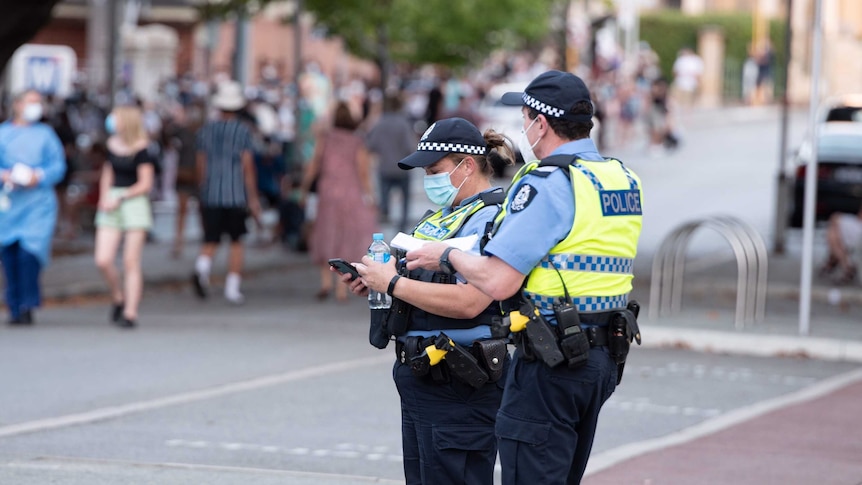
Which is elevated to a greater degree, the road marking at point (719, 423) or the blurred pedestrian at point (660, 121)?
the blurred pedestrian at point (660, 121)

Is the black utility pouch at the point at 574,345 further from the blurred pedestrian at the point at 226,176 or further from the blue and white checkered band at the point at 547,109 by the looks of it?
the blurred pedestrian at the point at 226,176

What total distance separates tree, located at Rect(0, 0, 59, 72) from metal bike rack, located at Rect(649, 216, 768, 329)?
6.72 m

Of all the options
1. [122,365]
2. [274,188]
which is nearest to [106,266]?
[122,365]

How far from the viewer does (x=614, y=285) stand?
5.00 metres

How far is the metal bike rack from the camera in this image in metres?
13.5

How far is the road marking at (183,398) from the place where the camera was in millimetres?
8766

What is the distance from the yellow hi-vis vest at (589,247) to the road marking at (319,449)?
3.23m

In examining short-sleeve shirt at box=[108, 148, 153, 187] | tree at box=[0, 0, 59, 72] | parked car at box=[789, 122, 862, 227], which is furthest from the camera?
parked car at box=[789, 122, 862, 227]

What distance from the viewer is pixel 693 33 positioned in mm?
58125

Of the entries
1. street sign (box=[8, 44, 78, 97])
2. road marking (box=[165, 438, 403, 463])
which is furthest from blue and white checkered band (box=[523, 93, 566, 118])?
street sign (box=[8, 44, 78, 97])

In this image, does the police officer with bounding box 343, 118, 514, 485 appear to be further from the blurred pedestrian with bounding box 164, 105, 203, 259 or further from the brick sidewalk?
the blurred pedestrian with bounding box 164, 105, 203, 259

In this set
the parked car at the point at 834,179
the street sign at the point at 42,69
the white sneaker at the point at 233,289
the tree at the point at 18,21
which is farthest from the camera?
the street sign at the point at 42,69

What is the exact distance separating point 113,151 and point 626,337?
27.5 feet

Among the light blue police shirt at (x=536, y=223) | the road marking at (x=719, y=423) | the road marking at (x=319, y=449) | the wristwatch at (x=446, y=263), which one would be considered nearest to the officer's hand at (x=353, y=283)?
the wristwatch at (x=446, y=263)
